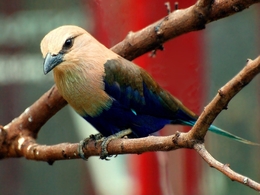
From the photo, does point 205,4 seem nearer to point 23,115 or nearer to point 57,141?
point 23,115

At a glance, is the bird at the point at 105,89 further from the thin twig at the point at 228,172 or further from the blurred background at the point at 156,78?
the thin twig at the point at 228,172

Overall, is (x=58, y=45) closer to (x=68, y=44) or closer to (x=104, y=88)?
(x=68, y=44)

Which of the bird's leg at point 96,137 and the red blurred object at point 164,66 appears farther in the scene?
the red blurred object at point 164,66

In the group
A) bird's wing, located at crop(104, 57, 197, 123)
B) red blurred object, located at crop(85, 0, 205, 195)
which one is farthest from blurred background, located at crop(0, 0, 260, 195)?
bird's wing, located at crop(104, 57, 197, 123)

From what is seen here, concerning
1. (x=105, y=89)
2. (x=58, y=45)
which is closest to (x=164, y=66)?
(x=105, y=89)

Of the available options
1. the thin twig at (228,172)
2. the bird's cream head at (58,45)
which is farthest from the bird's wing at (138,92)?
the thin twig at (228,172)

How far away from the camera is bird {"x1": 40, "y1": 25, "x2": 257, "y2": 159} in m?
1.46

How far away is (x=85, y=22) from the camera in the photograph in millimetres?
1963

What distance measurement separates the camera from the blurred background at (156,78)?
1.91m

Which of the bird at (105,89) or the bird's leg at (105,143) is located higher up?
the bird at (105,89)

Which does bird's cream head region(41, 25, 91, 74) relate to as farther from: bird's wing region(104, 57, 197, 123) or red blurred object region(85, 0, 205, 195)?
red blurred object region(85, 0, 205, 195)

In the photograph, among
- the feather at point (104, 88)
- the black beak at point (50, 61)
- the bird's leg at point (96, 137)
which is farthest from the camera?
the bird's leg at point (96, 137)

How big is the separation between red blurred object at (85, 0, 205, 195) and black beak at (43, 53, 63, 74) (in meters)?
0.45

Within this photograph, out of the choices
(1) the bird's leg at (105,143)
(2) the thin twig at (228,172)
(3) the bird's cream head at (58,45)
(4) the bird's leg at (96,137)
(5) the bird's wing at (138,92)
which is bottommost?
(2) the thin twig at (228,172)
